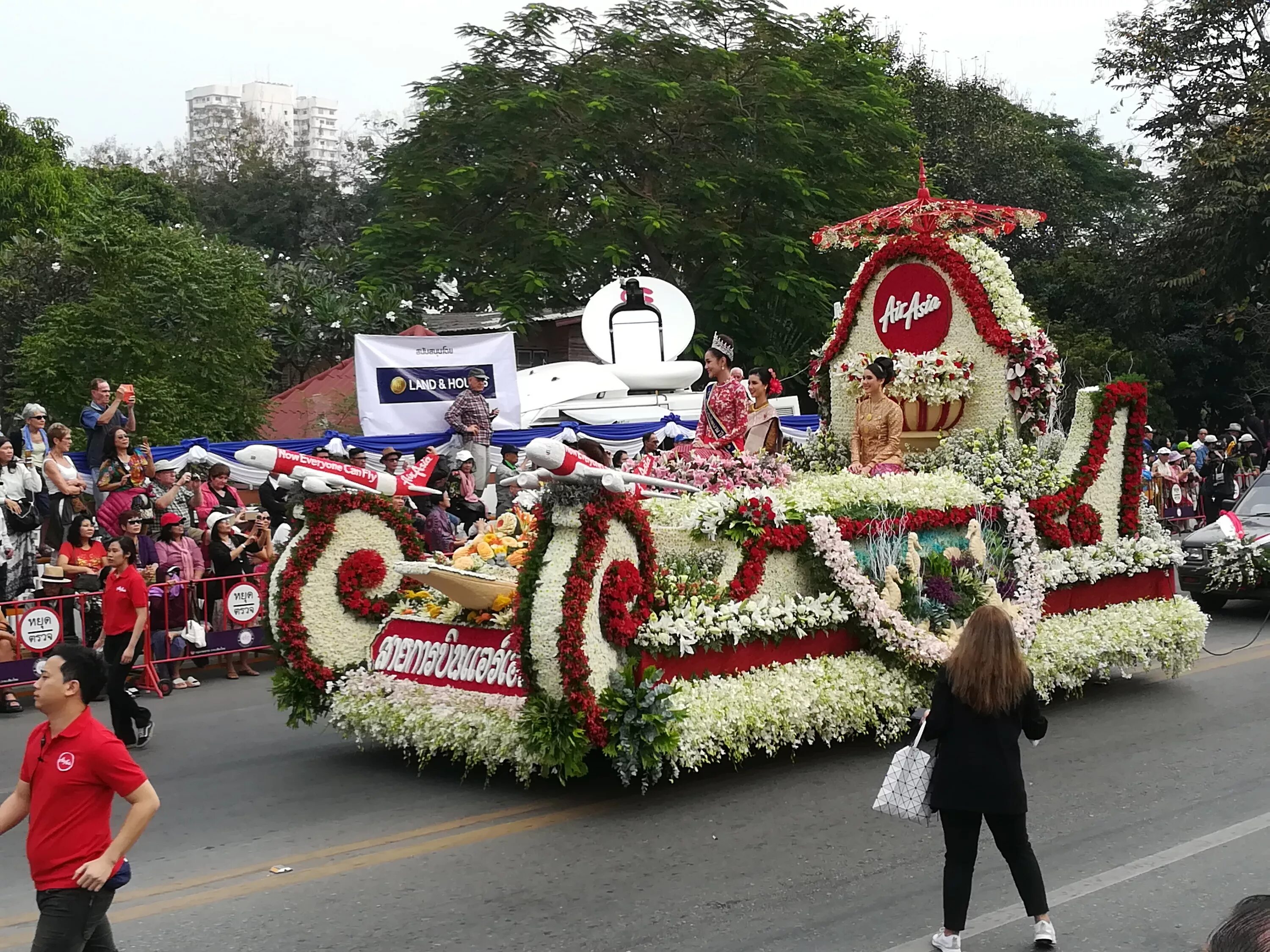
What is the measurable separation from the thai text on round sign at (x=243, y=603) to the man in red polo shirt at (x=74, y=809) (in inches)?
341

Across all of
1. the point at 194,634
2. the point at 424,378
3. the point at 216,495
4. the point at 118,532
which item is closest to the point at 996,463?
the point at 194,634

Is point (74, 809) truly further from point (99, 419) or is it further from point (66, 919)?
point (99, 419)

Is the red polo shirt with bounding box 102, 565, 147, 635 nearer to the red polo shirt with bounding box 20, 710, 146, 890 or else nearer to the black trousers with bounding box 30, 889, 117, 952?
→ the red polo shirt with bounding box 20, 710, 146, 890

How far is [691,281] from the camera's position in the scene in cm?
3177

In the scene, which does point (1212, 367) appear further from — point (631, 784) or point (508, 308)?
point (631, 784)

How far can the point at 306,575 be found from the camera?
29.1 ft

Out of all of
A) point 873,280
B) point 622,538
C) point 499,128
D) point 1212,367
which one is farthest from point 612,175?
point 622,538

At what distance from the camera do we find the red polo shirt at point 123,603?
9.89m

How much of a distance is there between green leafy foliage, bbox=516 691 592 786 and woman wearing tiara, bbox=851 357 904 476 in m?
3.68

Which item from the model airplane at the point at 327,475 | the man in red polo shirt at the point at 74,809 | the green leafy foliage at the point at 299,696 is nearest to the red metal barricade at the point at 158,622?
the green leafy foliage at the point at 299,696

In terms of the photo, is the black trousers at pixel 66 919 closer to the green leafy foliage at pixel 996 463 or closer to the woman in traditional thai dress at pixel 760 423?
the woman in traditional thai dress at pixel 760 423

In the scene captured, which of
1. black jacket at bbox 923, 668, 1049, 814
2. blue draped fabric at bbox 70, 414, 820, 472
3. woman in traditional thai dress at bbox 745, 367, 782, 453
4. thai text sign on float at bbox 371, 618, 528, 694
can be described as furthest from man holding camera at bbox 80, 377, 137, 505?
black jacket at bbox 923, 668, 1049, 814

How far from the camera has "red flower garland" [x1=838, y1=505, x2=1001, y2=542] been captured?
8984 mm

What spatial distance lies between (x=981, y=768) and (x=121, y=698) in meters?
6.26
